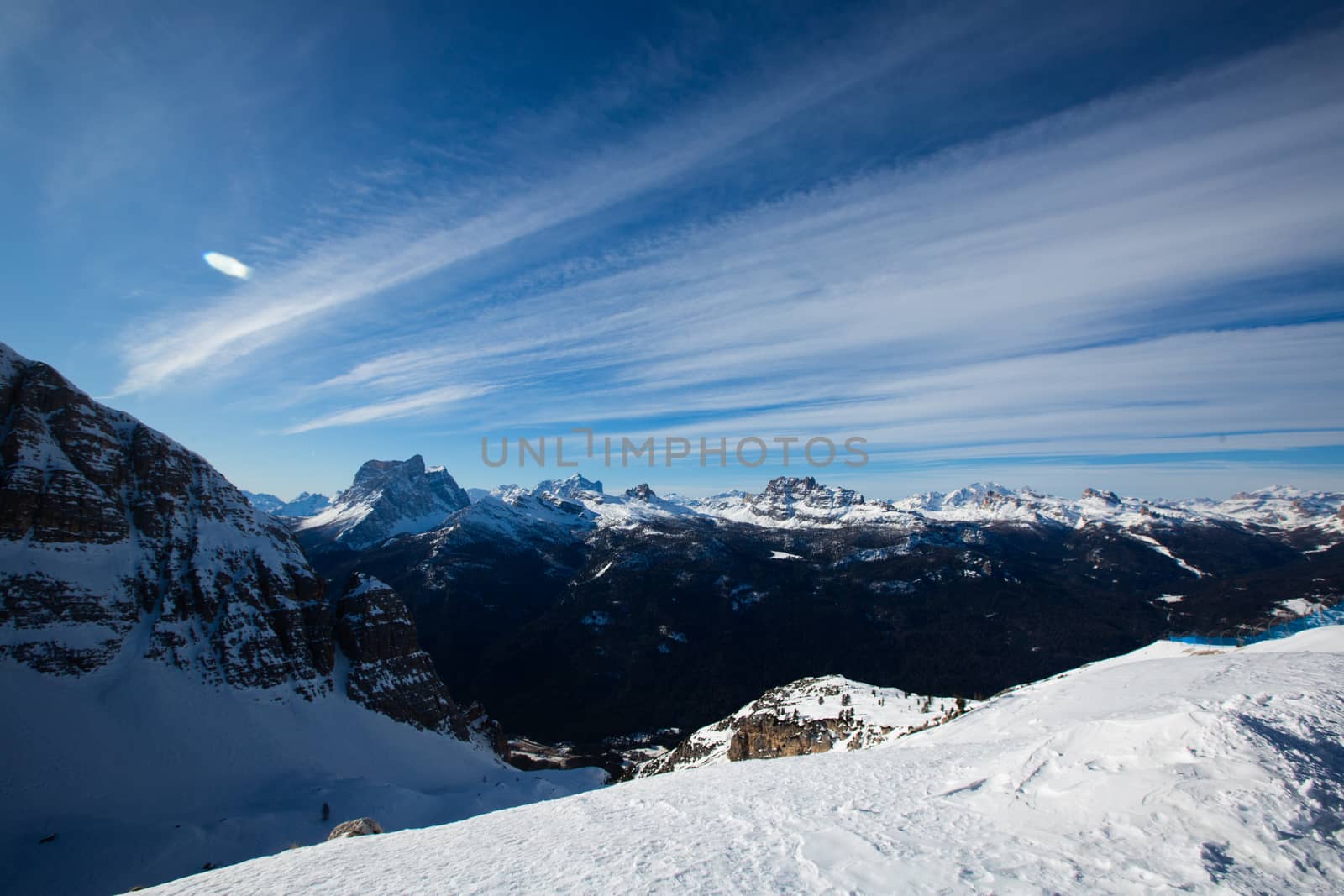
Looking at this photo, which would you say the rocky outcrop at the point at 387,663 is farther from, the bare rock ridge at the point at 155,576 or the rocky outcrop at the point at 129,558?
the rocky outcrop at the point at 129,558

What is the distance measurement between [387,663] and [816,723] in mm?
55288

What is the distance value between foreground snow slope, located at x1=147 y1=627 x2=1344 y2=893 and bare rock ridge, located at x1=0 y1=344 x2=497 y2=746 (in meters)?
56.8

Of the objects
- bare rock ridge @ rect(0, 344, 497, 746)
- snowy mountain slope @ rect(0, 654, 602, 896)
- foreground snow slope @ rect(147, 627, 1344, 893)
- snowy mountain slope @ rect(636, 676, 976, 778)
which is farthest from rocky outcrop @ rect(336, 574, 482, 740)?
foreground snow slope @ rect(147, 627, 1344, 893)

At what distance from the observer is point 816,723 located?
5659cm

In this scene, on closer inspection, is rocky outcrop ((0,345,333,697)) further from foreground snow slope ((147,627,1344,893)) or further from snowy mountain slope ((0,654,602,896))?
foreground snow slope ((147,627,1344,893))

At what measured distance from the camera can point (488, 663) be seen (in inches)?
7298

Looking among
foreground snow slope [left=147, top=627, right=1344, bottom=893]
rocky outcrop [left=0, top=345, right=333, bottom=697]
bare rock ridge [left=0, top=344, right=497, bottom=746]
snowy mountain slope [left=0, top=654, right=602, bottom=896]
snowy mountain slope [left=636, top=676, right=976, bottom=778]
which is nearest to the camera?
foreground snow slope [left=147, top=627, right=1344, bottom=893]

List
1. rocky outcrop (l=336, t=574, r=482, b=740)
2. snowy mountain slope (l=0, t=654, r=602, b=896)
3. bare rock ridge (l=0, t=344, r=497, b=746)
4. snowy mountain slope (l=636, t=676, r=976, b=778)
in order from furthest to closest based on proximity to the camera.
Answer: rocky outcrop (l=336, t=574, r=482, b=740), bare rock ridge (l=0, t=344, r=497, b=746), snowy mountain slope (l=636, t=676, r=976, b=778), snowy mountain slope (l=0, t=654, r=602, b=896)

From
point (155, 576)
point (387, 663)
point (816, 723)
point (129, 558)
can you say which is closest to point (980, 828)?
point (816, 723)

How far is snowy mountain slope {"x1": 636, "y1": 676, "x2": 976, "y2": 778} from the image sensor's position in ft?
158

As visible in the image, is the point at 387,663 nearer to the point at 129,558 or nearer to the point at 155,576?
the point at 155,576

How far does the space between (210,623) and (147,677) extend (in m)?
7.95

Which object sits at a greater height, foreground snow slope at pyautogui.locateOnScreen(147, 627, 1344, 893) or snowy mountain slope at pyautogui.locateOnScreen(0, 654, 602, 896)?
foreground snow slope at pyautogui.locateOnScreen(147, 627, 1344, 893)

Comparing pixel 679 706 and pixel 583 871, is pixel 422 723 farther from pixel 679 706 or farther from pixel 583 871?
pixel 679 706
